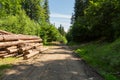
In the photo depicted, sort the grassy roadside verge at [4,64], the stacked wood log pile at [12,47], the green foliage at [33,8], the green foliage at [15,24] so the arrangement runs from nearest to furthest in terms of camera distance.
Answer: the grassy roadside verge at [4,64], the stacked wood log pile at [12,47], the green foliage at [15,24], the green foliage at [33,8]

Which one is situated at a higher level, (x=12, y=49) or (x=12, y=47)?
(x=12, y=47)

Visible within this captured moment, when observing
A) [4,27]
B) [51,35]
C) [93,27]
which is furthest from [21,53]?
[51,35]

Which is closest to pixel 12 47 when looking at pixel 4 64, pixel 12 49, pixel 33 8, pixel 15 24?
pixel 12 49

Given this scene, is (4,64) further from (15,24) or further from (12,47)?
(15,24)

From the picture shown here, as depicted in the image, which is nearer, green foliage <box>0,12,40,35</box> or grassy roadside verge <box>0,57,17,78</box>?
grassy roadside verge <box>0,57,17,78</box>

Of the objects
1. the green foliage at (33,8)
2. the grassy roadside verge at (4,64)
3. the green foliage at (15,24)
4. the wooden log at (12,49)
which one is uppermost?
the green foliage at (33,8)

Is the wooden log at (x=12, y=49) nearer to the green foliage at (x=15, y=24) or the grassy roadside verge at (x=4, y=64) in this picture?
the grassy roadside verge at (x=4, y=64)

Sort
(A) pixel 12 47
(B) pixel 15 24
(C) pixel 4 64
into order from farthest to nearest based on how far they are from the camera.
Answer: (B) pixel 15 24, (A) pixel 12 47, (C) pixel 4 64

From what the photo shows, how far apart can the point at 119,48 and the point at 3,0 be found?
21513 millimetres

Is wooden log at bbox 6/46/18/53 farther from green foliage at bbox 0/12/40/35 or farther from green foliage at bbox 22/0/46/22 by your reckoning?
green foliage at bbox 22/0/46/22

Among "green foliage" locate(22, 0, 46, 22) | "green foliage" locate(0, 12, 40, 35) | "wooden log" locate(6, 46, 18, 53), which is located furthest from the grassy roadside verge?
"green foliage" locate(22, 0, 46, 22)

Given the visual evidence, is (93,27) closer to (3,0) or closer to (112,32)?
(112,32)

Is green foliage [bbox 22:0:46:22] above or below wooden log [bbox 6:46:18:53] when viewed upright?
above

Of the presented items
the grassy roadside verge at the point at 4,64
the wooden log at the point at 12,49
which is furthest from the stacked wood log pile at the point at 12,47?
the grassy roadside verge at the point at 4,64
